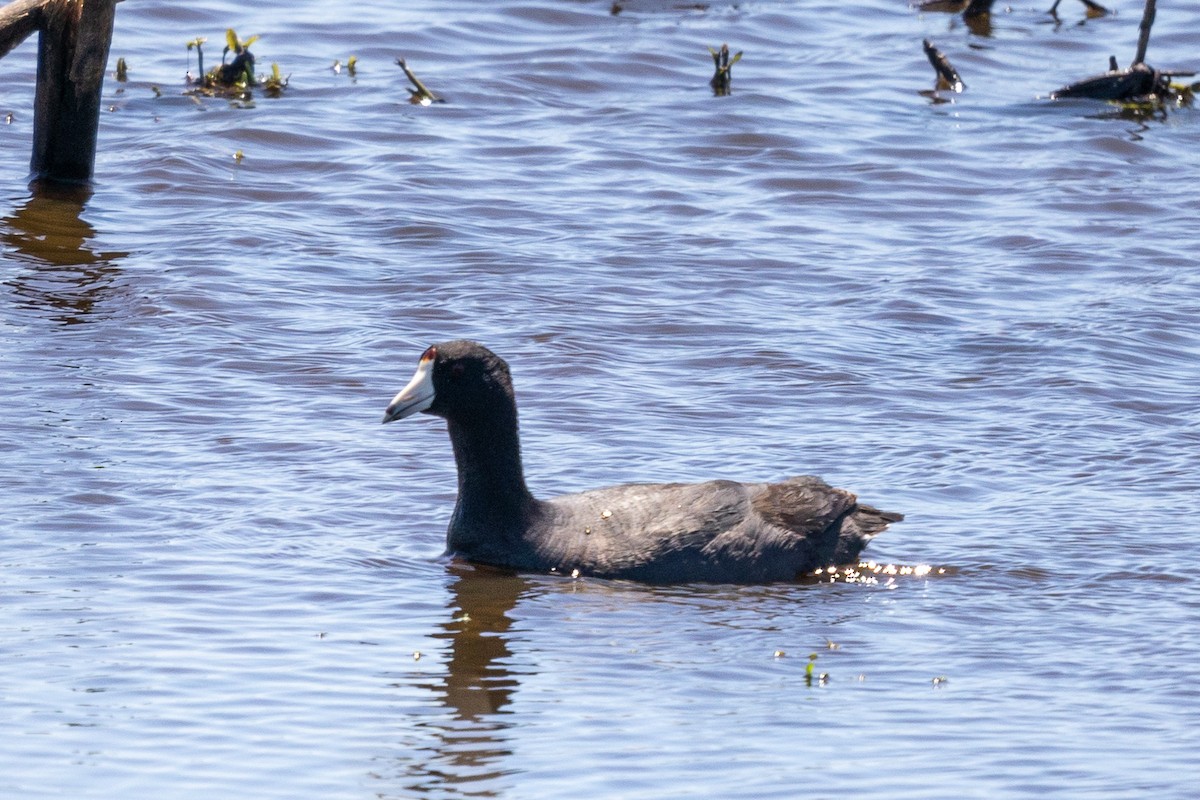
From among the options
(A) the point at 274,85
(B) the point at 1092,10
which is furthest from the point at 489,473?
(B) the point at 1092,10

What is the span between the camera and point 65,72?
1265 cm

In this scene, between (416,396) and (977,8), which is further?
(977,8)

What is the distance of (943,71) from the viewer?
18047 mm

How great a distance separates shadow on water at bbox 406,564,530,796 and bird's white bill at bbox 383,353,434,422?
27.0 inches

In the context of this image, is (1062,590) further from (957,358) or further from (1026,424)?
(957,358)

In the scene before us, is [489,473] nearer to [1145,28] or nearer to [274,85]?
[274,85]

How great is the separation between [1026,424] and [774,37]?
11.4 meters

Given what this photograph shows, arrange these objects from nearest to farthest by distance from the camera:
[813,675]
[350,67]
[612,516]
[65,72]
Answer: [813,675], [612,516], [65,72], [350,67]

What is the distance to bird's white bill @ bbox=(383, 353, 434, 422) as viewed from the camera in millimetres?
7609

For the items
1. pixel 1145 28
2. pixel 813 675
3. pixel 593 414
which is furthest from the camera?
pixel 1145 28

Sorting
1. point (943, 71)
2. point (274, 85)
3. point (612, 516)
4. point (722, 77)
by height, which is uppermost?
point (943, 71)

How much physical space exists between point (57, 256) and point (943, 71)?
31.2ft

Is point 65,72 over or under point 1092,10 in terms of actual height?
under

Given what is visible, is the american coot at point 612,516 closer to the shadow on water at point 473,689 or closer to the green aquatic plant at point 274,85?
the shadow on water at point 473,689
